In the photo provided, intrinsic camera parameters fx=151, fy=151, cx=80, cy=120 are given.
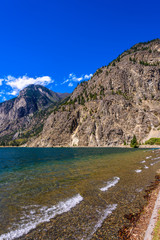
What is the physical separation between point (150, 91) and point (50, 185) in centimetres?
19120

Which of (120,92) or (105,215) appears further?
(120,92)

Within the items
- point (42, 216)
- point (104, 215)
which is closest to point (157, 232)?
point (104, 215)

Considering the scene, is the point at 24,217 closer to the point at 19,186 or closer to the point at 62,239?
the point at 62,239

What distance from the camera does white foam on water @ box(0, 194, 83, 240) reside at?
9.63 metres

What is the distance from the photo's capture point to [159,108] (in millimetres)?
160875

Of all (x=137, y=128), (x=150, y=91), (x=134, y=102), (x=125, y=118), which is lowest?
(x=137, y=128)

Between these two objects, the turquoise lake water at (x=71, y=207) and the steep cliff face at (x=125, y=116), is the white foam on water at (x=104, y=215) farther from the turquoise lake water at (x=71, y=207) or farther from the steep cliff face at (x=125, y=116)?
the steep cliff face at (x=125, y=116)

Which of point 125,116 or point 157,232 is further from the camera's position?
point 125,116

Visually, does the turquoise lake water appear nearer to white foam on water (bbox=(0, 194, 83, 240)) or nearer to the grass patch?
white foam on water (bbox=(0, 194, 83, 240))

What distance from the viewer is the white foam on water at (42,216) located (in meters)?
9.63

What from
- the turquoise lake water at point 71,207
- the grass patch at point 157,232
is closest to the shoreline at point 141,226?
the grass patch at point 157,232

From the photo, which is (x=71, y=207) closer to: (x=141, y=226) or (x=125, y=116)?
(x=141, y=226)

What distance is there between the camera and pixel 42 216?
1181 centimetres

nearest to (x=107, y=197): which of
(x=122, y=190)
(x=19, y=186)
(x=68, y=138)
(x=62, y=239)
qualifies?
(x=122, y=190)
